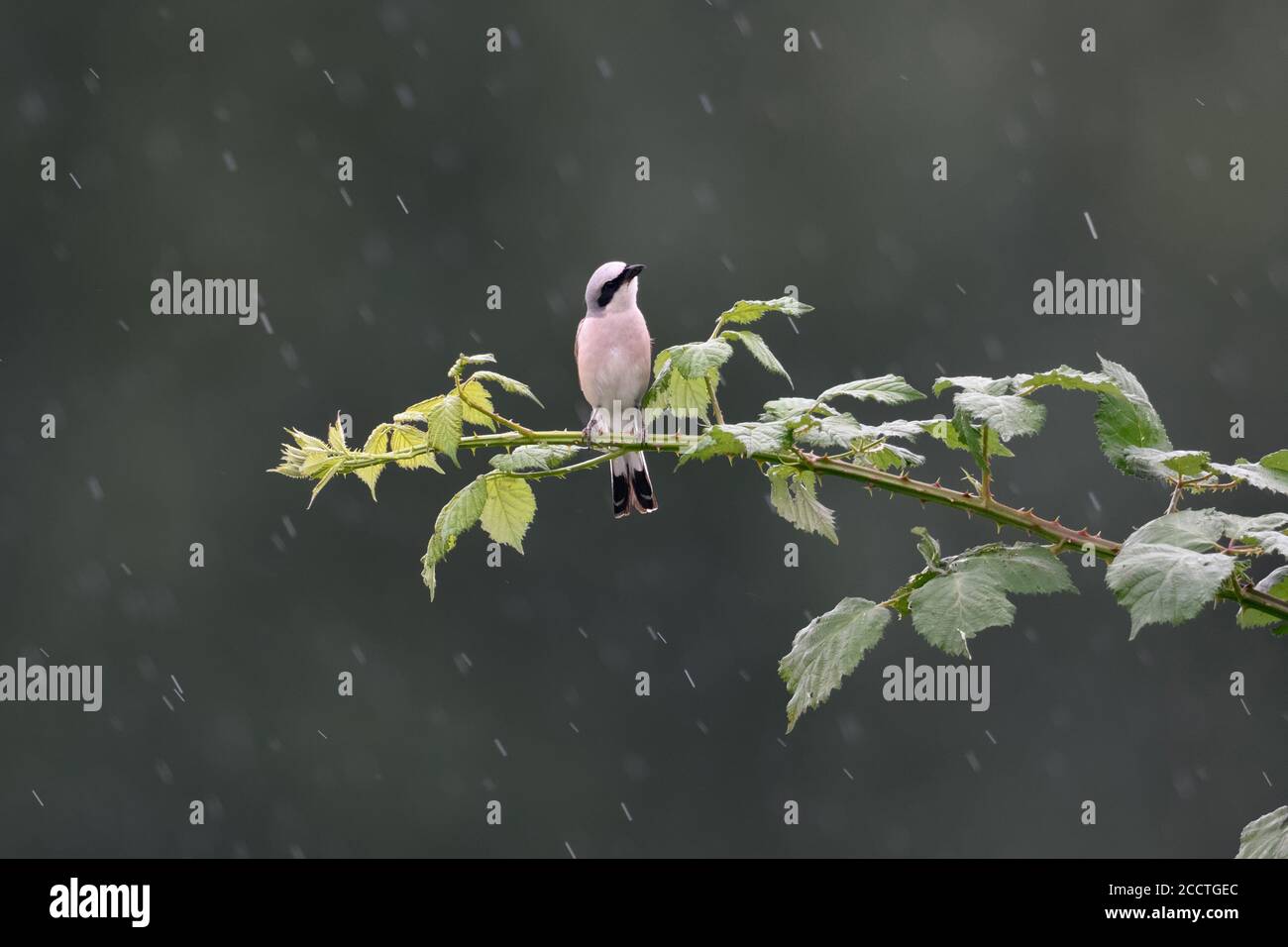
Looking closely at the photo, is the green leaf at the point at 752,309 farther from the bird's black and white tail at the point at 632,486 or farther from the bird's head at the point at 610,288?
the bird's head at the point at 610,288

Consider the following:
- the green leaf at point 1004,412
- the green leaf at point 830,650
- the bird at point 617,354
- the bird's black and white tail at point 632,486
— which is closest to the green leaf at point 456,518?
the green leaf at point 830,650

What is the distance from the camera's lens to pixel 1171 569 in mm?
746

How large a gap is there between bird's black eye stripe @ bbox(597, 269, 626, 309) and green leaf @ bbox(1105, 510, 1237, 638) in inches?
53.5

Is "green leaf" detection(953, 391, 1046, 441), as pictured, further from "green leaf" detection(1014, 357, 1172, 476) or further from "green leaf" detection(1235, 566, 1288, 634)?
"green leaf" detection(1235, 566, 1288, 634)

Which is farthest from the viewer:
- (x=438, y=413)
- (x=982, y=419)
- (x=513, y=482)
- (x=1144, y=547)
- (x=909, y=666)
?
(x=909, y=666)

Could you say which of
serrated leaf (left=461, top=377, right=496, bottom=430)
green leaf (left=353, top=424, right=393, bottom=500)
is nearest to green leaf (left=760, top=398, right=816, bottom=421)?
serrated leaf (left=461, top=377, right=496, bottom=430)

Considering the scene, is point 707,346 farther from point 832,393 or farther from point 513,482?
point 513,482

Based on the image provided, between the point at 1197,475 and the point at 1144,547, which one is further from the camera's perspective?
the point at 1197,475

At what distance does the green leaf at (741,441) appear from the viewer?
90 centimetres

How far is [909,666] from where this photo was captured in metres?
6.43

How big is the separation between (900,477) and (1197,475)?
202mm

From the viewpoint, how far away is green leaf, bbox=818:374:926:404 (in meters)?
0.98

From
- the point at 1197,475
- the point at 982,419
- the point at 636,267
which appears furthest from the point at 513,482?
the point at 636,267

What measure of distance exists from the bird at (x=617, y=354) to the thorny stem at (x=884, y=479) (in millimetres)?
958
